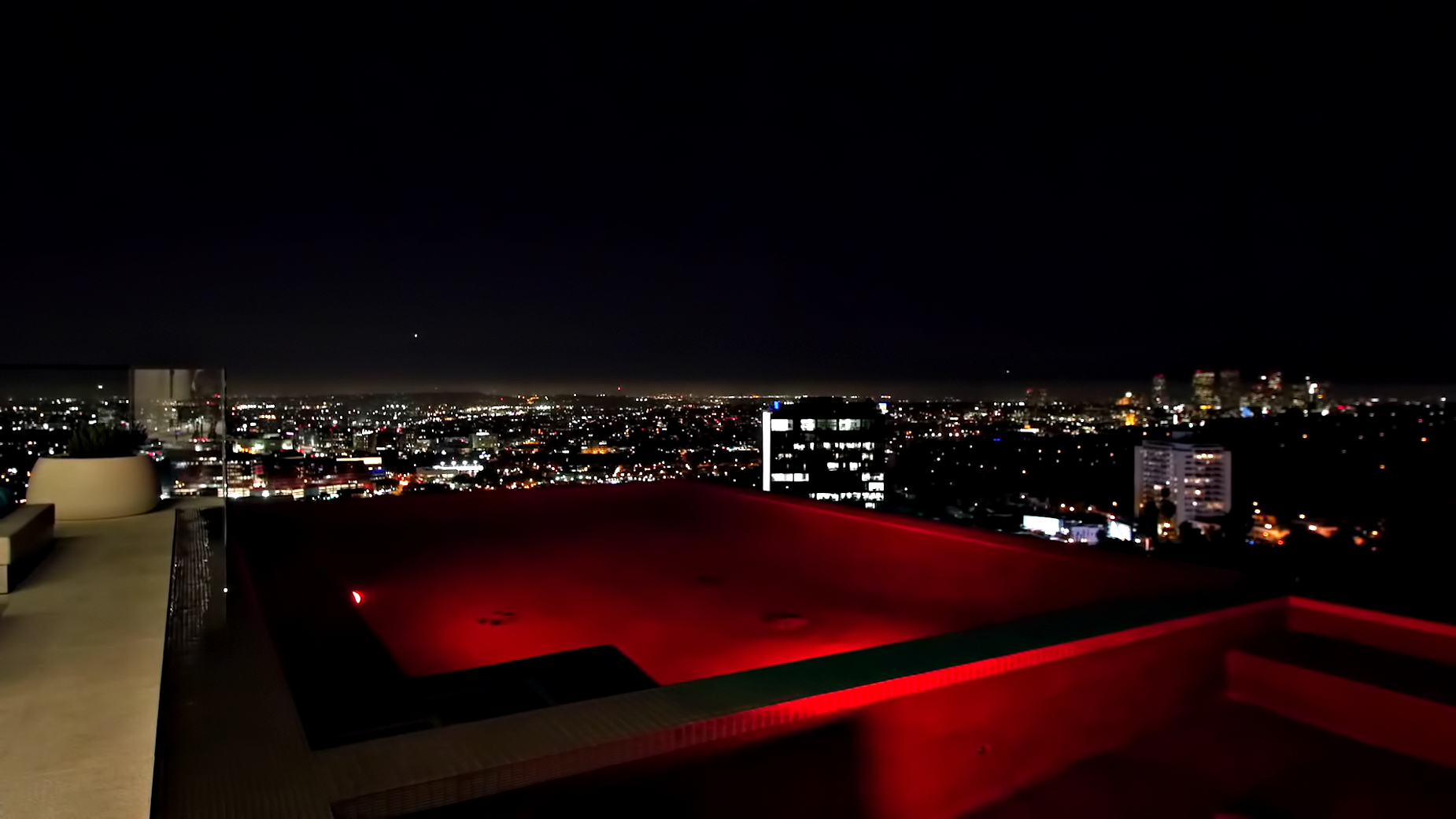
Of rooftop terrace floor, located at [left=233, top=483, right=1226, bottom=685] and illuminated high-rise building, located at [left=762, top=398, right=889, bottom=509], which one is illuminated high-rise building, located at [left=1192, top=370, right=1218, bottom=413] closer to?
illuminated high-rise building, located at [left=762, top=398, right=889, bottom=509]

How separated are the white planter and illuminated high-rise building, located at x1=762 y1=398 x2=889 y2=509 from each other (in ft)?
65.6

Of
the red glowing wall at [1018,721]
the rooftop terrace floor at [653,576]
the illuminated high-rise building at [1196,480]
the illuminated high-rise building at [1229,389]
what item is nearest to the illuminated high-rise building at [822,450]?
the illuminated high-rise building at [1196,480]

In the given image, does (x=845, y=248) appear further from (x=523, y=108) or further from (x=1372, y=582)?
(x=1372, y=582)

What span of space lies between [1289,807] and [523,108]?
8.35 metres

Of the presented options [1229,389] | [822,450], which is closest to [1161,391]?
[1229,389]

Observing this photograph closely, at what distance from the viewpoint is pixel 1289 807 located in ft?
6.64

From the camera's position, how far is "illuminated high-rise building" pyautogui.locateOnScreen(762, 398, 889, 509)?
23.7 metres

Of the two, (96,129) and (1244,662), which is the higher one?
(96,129)

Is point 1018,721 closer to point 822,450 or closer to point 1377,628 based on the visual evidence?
point 1377,628

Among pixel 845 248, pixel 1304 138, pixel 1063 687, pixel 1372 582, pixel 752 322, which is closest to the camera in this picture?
pixel 1063 687

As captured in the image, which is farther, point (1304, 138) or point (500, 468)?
point (1304, 138)

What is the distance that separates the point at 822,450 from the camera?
79.2 feet

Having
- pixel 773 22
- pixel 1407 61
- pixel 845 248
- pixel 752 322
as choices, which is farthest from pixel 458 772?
pixel 752 322

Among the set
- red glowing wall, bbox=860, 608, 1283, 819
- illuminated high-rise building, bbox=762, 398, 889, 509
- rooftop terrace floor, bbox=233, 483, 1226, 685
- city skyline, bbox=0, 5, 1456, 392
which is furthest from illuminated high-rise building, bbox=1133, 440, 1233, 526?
red glowing wall, bbox=860, 608, 1283, 819
